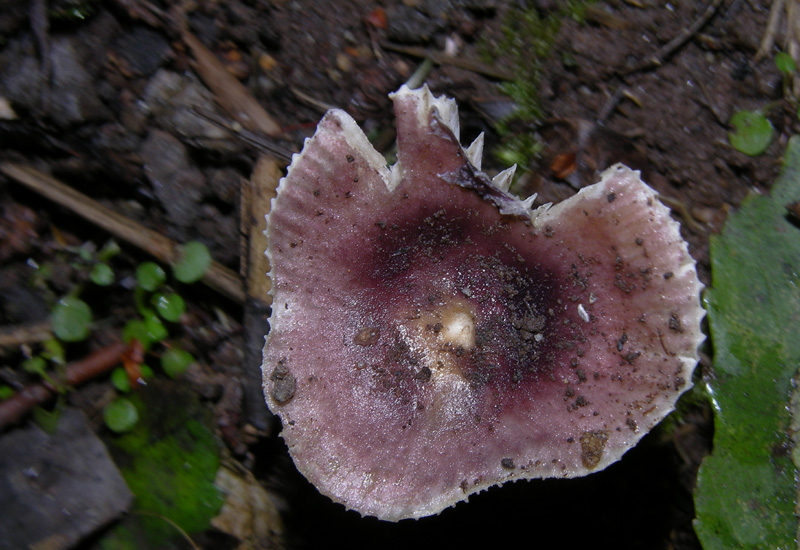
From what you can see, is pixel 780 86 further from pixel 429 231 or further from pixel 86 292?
pixel 86 292

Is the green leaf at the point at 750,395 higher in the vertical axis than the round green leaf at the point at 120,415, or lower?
higher

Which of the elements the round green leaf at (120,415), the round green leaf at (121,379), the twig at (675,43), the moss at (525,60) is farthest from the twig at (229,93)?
A: the twig at (675,43)

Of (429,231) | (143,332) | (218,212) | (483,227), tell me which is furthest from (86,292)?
(483,227)

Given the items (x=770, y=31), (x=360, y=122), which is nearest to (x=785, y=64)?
(x=770, y=31)

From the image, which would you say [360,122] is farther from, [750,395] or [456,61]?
[750,395]

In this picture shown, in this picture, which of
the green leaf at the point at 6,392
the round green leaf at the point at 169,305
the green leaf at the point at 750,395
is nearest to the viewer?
the green leaf at the point at 750,395

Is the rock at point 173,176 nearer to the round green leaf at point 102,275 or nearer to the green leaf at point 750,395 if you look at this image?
the round green leaf at point 102,275
